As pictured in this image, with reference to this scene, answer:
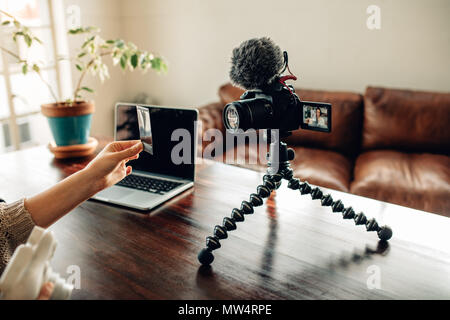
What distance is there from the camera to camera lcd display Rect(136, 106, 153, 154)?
119cm

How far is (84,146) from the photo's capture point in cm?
147

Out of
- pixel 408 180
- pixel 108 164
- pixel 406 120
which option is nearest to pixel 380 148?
pixel 406 120

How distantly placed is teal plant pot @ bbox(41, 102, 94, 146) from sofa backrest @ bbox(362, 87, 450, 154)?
1.83 meters

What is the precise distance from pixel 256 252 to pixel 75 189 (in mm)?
410

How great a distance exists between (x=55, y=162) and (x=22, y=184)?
0.75 feet

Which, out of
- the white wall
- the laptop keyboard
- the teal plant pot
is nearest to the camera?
the laptop keyboard

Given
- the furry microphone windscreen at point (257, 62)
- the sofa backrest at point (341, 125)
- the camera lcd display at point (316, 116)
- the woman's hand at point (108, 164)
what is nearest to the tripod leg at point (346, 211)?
the camera lcd display at point (316, 116)

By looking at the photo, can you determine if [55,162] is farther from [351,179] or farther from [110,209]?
[351,179]

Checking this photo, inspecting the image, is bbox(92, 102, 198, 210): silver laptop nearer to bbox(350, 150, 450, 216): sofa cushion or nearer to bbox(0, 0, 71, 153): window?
bbox(350, 150, 450, 216): sofa cushion

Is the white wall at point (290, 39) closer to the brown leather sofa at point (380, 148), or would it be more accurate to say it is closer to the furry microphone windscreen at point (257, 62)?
the brown leather sofa at point (380, 148)

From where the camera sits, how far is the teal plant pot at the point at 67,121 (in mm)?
1439

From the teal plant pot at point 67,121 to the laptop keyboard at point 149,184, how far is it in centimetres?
41

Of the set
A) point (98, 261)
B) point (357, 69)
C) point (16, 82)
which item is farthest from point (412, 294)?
point (16, 82)

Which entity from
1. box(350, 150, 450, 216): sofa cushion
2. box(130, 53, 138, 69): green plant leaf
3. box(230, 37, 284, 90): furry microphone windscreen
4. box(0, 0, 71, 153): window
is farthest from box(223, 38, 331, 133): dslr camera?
box(0, 0, 71, 153): window
